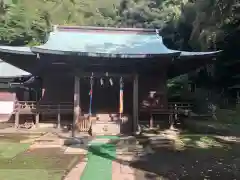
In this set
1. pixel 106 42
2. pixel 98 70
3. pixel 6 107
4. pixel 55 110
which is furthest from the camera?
pixel 6 107

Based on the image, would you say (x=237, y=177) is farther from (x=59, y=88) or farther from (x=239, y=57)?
(x=239, y=57)

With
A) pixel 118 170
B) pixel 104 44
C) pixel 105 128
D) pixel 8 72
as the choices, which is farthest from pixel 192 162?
pixel 8 72

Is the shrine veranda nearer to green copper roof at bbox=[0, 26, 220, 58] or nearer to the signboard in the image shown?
green copper roof at bbox=[0, 26, 220, 58]

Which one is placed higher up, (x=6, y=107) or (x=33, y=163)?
(x=6, y=107)

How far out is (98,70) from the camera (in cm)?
1423

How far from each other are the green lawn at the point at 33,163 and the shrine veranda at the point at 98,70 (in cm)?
427

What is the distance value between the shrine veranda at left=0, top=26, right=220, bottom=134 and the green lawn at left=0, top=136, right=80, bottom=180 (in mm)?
4268

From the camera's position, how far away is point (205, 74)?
24.4m

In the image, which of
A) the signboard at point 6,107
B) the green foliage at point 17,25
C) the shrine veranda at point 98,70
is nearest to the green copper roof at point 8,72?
the signboard at point 6,107

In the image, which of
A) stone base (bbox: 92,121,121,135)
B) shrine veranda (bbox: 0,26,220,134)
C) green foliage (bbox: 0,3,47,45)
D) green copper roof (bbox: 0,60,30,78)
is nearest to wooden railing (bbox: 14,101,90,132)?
shrine veranda (bbox: 0,26,220,134)

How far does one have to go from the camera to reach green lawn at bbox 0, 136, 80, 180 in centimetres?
646

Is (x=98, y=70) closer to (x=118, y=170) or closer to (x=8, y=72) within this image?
(x=118, y=170)

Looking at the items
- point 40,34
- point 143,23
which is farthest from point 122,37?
point 143,23

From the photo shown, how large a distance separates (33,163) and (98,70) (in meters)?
7.29
